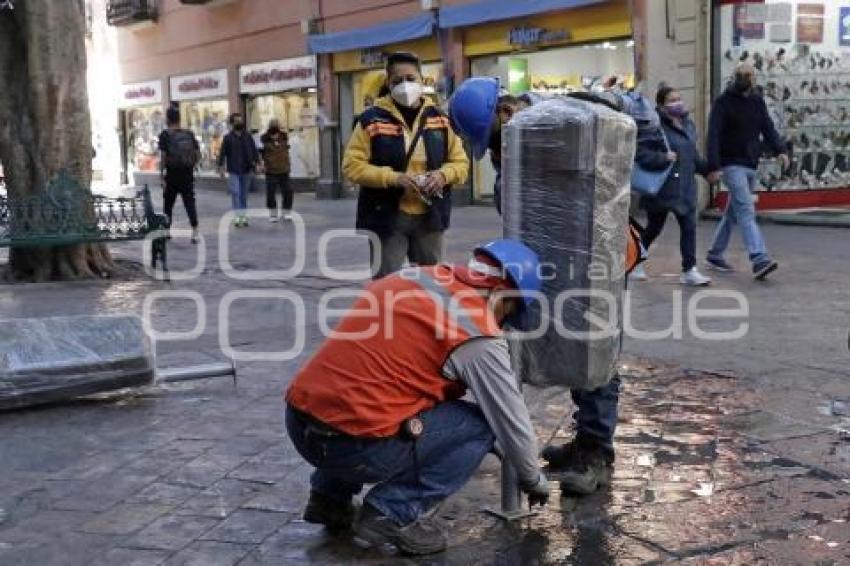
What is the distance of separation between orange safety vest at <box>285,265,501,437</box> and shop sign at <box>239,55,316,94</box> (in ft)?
68.2

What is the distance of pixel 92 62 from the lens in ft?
123

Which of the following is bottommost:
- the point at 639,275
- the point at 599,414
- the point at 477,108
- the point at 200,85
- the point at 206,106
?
the point at 639,275

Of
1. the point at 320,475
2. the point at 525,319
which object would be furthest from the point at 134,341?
the point at 525,319

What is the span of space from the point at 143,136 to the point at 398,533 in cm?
3198

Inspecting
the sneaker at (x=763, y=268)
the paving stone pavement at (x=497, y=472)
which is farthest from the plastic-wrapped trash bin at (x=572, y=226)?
the sneaker at (x=763, y=268)

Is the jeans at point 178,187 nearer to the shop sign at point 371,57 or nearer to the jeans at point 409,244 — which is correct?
the shop sign at point 371,57

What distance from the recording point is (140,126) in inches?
1348

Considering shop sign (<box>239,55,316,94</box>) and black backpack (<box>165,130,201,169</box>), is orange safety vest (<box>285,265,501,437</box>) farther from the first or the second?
shop sign (<box>239,55,316,94</box>)

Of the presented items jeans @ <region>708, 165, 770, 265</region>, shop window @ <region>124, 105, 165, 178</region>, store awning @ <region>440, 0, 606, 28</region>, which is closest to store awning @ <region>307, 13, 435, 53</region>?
store awning @ <region>440, 0, 606, 28</region>

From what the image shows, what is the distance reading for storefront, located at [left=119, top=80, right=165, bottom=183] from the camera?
32.5 metres

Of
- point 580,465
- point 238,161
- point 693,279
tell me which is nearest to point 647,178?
point 693,279

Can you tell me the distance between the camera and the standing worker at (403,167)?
5887mm

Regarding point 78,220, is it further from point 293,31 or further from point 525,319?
point 293,31

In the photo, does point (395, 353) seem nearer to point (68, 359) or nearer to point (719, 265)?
point (68, 359)
